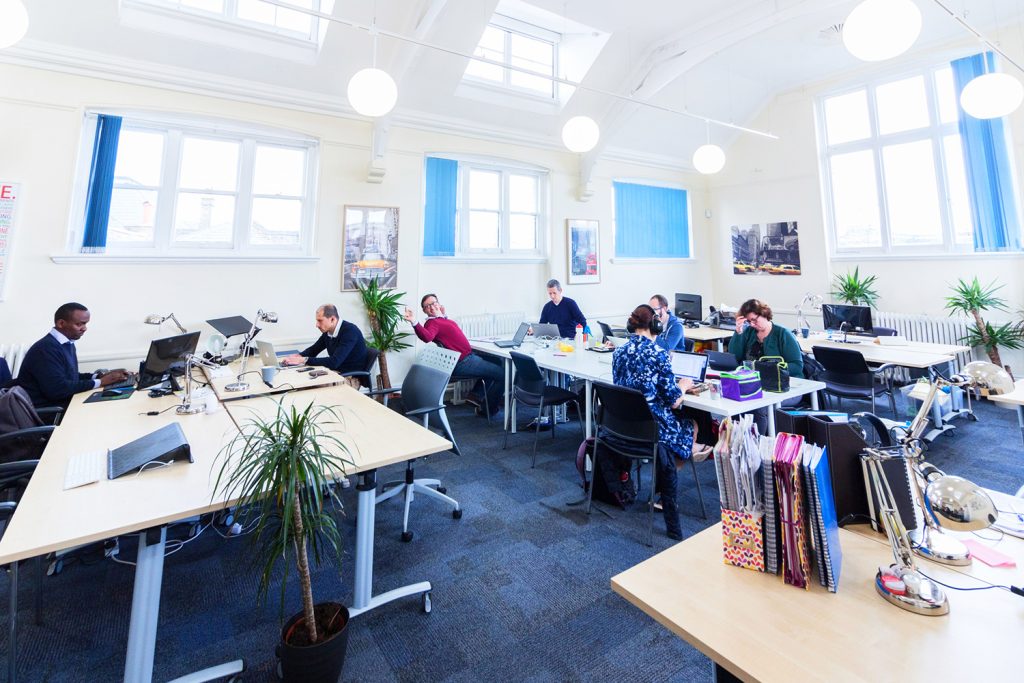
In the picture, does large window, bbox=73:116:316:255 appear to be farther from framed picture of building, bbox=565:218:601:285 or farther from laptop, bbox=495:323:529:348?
framed picture of building, bbox=565:218:601:285

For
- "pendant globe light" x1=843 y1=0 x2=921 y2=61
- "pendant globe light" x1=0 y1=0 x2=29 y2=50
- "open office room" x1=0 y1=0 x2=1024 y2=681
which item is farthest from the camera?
"pendant globe light" x1=843 y1=0 x2=921 y2=61

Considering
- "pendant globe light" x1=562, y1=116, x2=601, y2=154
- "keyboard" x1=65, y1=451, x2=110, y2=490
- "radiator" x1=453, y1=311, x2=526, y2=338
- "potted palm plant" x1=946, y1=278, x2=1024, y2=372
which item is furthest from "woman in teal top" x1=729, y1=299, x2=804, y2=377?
"keyboard" x1=65, y1=451, x2=110, y2=490

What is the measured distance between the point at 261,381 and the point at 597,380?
2.62 meters

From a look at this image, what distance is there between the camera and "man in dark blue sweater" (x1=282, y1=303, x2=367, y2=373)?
4211mm

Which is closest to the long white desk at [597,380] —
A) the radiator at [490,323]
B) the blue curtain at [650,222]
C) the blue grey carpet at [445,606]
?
the radiator at [490,323]

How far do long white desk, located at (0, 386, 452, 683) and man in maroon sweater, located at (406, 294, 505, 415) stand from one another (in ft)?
7.13

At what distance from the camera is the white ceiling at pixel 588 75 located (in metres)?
3.97

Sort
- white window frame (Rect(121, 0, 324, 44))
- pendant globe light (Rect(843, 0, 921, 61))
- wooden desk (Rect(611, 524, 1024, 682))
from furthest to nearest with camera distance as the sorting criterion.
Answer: white window frame (Rect(121, 0, 324, 44))
pendant globe light (Rect(843, 0, 921, 61))
wooden desk (Rect(611, 524, 1024, 682))

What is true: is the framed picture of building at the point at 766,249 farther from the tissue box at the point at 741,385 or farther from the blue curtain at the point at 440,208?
the tissue box at the point at 741,385

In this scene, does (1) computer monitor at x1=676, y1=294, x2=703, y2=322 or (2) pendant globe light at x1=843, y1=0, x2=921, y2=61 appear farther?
(1) computer monitor at x1=676, y1=294, x2=703, y2=322

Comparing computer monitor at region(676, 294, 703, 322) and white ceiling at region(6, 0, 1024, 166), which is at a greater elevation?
white ceiling at region(6, 0, 1024, 166)

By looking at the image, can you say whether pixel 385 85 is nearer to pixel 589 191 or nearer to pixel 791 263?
pixel 589 191

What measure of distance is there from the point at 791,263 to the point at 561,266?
4.02 meters

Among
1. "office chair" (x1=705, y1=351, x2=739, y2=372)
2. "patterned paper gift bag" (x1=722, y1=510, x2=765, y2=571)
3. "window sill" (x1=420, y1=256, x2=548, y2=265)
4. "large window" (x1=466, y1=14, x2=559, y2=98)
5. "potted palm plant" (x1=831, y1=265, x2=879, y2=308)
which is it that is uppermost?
"large window" (x1=466, y1=14, x2=559, y2=98)
